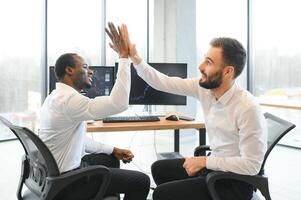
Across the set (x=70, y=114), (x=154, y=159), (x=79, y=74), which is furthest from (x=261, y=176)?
(x=154, y=159)

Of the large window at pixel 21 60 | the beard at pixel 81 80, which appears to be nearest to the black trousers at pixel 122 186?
the beard at pixel 81 80

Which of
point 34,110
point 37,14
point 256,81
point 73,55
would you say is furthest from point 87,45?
point 73,55

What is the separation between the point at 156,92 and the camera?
2.78 m

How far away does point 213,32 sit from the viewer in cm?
539

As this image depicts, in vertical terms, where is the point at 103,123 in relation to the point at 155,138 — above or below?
above

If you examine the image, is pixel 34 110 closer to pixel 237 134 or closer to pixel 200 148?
pixel 200 148


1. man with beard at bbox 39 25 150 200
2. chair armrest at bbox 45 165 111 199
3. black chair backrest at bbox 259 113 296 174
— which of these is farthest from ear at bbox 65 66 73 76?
black chair backrest at bbox 259 113 296 174

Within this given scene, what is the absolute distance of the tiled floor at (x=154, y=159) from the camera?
3093 millimetres

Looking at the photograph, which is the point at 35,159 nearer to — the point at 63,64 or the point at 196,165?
the point at 63,64

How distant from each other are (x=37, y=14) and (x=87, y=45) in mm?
878

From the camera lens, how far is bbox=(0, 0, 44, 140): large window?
4.71 meters

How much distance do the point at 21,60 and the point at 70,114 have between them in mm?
3626

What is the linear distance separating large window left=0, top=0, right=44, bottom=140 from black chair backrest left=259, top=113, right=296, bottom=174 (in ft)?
12.2

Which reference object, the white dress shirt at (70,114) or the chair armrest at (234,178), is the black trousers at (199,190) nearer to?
the chair armrest at (234,178)
